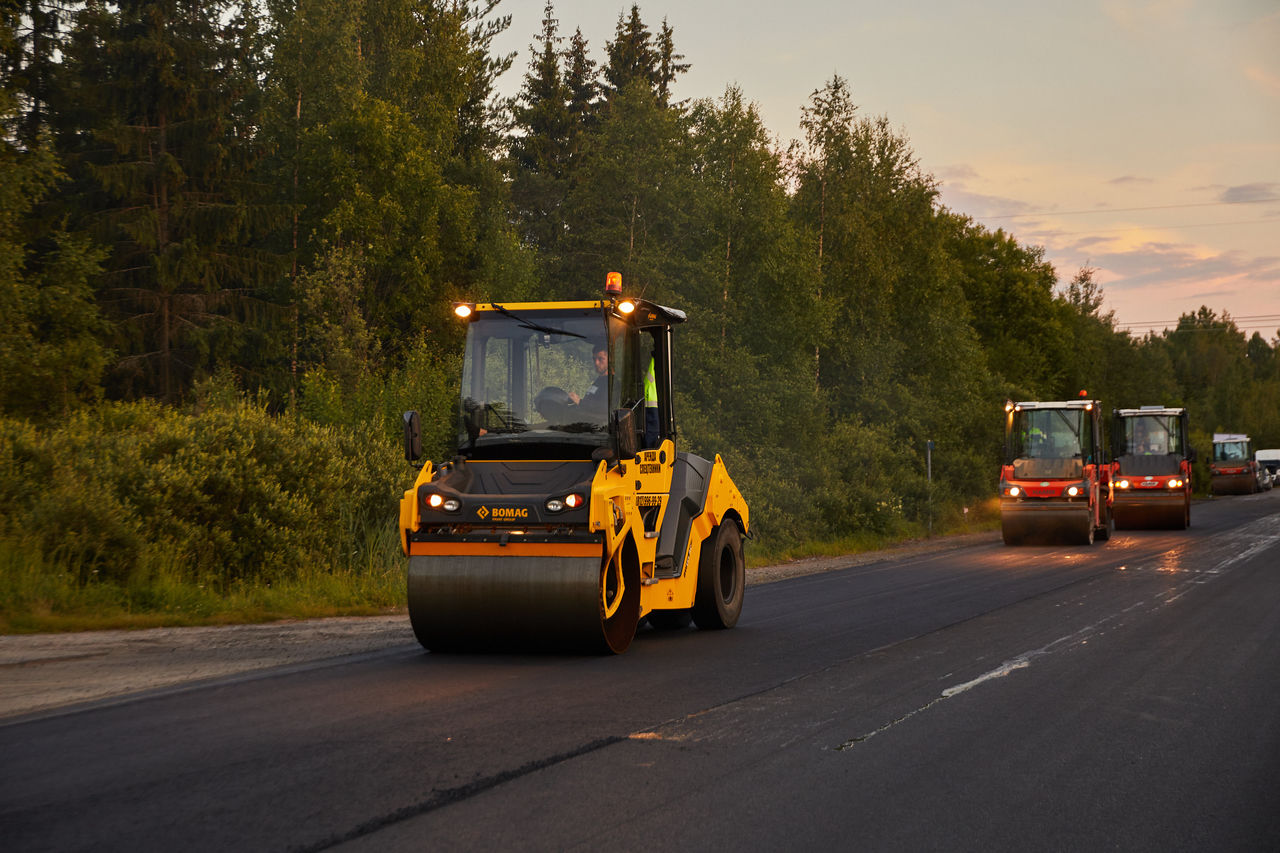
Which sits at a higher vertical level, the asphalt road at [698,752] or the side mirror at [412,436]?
the side mirror at [412,436]

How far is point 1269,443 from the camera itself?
453ft

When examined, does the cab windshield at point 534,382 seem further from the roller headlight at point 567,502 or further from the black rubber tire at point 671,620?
the black rubber tire at point 671,620

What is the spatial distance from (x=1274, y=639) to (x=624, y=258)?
30462 millimetres

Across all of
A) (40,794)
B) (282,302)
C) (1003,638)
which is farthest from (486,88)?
(40,794)

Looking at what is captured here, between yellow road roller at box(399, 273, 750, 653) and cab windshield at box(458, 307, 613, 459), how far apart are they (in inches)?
0.5

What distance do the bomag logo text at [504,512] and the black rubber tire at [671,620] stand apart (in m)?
3.56

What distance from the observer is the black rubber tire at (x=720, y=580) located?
12469 millimetres

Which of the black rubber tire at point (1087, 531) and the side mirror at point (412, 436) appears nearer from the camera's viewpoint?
the side mirror at point (412, 436)

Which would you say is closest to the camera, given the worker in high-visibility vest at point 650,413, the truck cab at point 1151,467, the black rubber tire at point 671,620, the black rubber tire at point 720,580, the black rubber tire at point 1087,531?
the worker in high-visibility vest at point 650,413

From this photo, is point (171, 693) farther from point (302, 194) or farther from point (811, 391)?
point (302, 194)

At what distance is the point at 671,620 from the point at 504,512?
380 cm

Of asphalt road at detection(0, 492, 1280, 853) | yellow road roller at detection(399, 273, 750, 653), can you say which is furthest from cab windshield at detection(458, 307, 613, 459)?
asphalt road at detection(0, 492, 1280, 853)

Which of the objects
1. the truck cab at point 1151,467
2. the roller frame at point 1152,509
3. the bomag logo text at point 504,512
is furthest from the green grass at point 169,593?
the roller frame at point 1152,509

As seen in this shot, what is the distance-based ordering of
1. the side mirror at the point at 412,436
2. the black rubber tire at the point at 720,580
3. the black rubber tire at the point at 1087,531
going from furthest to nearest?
the black rubber tire at the point at 1087,531, the black rubber tire at the point at 720,580, the side mirror at the point at 412,436
